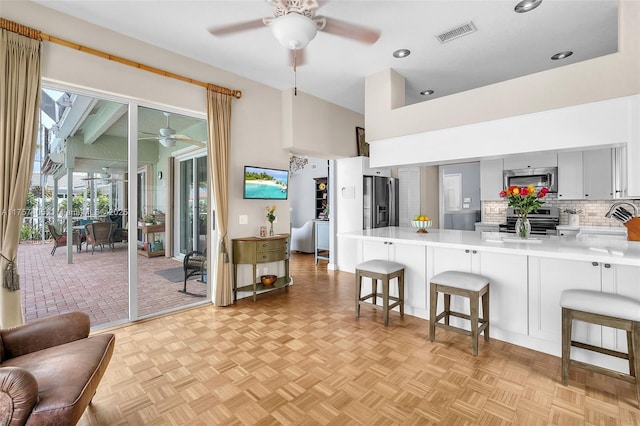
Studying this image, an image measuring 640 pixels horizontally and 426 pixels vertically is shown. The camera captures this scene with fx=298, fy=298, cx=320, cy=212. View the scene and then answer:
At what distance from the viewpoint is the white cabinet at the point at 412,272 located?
11.0 feet

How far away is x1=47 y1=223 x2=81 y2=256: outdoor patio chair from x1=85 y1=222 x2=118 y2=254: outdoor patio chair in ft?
0.32

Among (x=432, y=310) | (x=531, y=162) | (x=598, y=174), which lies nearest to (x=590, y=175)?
(x=598, y=174)

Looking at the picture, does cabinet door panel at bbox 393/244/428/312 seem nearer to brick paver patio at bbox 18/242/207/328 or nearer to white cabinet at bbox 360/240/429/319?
white cabinet at bbox 360/240/429/319

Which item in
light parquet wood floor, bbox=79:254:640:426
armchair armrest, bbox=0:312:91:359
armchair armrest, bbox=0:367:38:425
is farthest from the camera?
light parquet wood floor, bbox=79:254:640:426

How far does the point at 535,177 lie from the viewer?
16.3 ft

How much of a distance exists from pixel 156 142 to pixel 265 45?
1.72 m

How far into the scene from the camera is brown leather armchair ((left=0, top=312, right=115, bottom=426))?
1224mm

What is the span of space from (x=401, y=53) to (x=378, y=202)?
260 centimetres

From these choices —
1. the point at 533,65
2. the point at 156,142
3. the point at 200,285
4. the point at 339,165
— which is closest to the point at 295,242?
the point at 339,165

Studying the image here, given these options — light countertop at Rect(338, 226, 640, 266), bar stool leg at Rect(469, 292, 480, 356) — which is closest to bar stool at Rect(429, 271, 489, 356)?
bar stool leg at Rect(469, 292, 480, 356)

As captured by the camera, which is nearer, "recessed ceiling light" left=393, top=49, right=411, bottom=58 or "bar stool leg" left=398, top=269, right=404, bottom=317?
"bar stool leg" left=398, top=269, right=404, bottom=317

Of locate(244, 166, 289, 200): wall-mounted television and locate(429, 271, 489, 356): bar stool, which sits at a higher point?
locate(244, 166, 289, 200): wall-mounted television

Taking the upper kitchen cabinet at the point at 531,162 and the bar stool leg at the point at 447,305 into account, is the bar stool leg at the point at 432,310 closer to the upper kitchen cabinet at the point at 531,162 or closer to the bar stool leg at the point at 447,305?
the bar stool leg at the point at 447,305

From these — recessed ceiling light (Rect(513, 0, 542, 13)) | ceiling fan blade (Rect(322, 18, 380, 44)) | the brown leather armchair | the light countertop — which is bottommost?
the brown leather armchair
